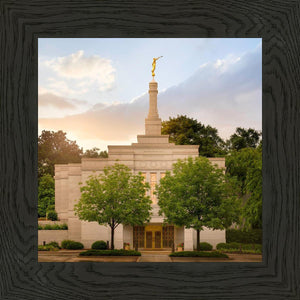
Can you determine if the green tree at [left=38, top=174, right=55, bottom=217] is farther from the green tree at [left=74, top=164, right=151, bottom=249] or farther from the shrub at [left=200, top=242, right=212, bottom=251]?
the shrub at [left=200, top=242, right=212, bottom=251]

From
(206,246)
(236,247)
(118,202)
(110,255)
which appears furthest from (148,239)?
(236,247)

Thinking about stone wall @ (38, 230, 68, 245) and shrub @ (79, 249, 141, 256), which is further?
stone wall @ (38, 230, 68, 245)

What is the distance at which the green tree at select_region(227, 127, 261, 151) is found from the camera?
32.9m

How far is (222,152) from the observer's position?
32531 millimetres

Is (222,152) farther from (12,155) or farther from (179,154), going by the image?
(12,155)

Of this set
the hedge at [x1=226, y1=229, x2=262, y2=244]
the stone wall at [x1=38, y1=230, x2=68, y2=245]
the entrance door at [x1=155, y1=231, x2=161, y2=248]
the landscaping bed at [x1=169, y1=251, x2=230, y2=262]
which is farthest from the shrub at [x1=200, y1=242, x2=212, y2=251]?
the stone wall at [x1=38, y1=230, x2=68, y2=245]

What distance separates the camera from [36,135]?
455cm

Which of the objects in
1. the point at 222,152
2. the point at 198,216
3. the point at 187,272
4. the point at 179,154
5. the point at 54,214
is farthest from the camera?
the point at 222,152

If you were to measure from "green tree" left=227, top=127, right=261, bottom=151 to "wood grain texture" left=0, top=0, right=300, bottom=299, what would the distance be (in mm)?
28695

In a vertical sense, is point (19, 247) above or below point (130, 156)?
below

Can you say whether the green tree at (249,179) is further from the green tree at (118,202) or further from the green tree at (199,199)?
the green tree at (118,202)

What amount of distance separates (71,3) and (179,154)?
22148 millimetres

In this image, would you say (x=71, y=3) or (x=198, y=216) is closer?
(x=71, y=3)

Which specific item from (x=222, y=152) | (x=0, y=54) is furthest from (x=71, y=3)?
(x=222, y=152)
